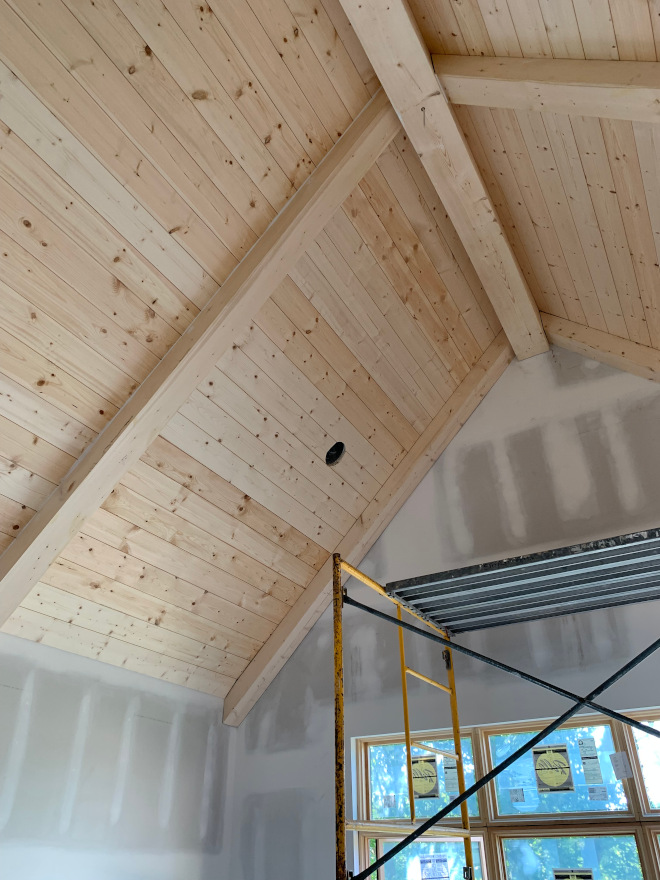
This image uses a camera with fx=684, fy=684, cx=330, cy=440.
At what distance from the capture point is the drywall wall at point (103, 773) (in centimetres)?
283

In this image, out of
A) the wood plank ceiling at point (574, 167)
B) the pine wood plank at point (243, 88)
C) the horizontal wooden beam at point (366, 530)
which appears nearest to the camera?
the wood plank ceiling at point (574, 167)

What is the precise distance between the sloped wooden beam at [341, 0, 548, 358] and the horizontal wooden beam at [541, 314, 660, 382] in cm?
14

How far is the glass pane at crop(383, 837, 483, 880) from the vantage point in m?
3.11

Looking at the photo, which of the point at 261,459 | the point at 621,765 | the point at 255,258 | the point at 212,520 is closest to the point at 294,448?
the point at 261,459

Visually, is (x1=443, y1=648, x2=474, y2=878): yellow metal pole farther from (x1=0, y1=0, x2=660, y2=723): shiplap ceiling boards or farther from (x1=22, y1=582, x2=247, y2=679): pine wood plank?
(x1=22, y1=582, x2=247, y2=679): pine wood plank

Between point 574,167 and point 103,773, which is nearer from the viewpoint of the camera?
point 574,167

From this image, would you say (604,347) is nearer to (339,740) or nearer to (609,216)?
(609,216)

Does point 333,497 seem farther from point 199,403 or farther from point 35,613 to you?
point 35,613

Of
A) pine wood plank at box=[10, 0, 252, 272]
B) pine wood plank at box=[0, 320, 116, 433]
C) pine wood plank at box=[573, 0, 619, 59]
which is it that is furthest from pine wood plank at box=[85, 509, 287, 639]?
pine wood plank at box=[573, 0, 619, 59]

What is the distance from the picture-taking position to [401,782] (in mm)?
3408

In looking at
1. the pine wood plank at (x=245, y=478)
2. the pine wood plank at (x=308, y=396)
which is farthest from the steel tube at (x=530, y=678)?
the pine wood plank at (x=308, y=396)

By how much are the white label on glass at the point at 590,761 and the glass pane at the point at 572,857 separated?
0.74 feet

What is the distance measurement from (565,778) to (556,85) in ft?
9.22

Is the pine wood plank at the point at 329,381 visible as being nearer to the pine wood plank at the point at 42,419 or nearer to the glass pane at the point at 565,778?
the pine wood plank at the point at 42,419
